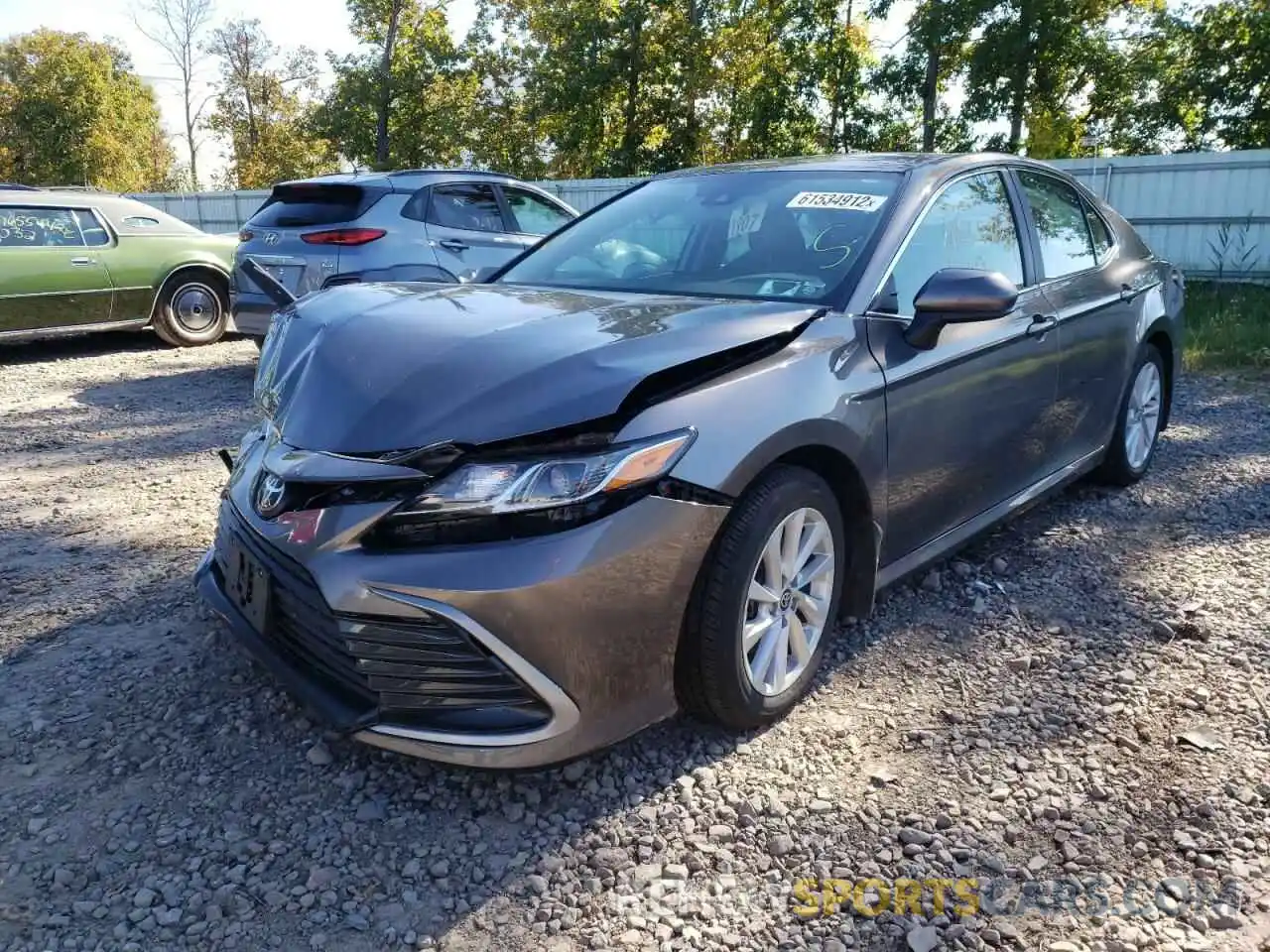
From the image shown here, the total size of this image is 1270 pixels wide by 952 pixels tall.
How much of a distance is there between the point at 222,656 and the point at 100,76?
140 ft

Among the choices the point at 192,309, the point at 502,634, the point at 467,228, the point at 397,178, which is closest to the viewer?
the point at 502,634

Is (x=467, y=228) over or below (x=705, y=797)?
over

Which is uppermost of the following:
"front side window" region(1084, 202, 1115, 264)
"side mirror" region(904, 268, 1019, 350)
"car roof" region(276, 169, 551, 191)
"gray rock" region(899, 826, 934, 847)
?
"car roof" region(276, 169, 551, 191)

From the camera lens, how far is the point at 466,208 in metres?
7.69

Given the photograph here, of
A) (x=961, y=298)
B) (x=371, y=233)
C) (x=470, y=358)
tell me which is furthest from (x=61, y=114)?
(x=961, y=298)

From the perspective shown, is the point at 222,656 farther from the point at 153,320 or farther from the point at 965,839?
the point at 153,320

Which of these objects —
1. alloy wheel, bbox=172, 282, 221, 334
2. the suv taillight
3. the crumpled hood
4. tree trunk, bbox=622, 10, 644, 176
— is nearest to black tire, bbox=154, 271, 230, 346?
alloy wheel, bbox=172, 282, 221, 334

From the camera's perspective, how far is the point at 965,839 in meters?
2.23

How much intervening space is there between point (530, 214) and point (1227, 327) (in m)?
6.25

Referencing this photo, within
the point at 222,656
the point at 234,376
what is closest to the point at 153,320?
the point at 234,376

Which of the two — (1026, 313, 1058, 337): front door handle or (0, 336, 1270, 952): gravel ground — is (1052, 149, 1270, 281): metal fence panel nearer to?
(1026, 313, 1058, 337): front door handle

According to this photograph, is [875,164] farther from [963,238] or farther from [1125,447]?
[1125,447]

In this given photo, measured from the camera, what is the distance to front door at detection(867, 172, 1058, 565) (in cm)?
286

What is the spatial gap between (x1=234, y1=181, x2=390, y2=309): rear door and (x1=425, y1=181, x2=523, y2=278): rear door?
1.44 feet
